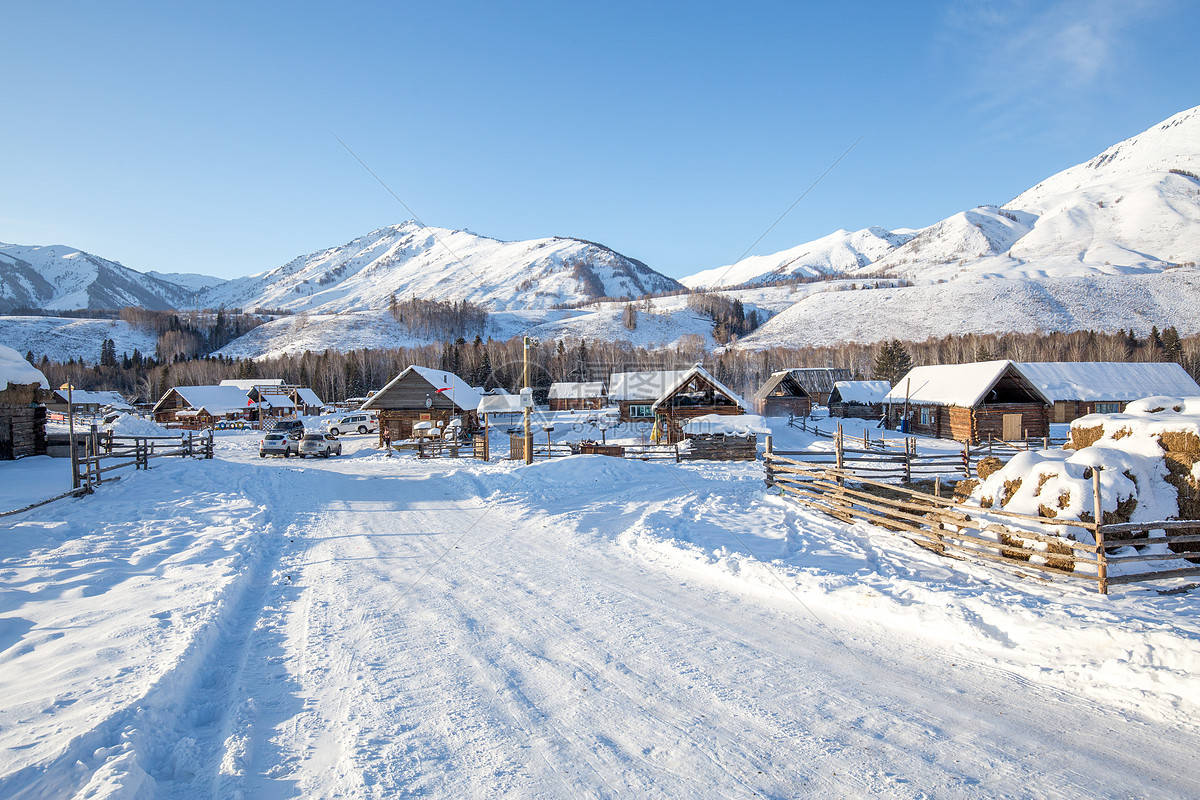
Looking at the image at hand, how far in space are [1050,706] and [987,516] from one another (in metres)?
6.24

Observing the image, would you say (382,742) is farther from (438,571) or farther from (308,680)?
(438,571)

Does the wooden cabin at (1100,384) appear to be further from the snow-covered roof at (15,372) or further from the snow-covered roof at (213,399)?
the snow-covered roof at (213,399)

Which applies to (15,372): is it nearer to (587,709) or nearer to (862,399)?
(587,709)

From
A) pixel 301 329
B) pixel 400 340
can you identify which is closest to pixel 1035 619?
pixel 400 340

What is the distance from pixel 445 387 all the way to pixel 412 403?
8.68ft

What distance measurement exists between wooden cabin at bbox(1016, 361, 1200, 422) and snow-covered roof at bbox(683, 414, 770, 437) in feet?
83.7

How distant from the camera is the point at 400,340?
174500 millimetres

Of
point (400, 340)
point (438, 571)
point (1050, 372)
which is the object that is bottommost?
point (438, 571)

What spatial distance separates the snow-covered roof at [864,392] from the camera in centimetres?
6184

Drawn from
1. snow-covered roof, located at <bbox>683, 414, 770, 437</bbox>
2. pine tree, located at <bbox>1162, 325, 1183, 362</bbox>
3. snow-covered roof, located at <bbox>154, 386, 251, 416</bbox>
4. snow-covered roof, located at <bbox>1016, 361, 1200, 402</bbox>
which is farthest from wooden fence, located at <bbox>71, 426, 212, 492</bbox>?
pine tree, located at <bbox>1162, 325, 1183, 362</bbox>

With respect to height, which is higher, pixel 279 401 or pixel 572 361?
pixel 572 361

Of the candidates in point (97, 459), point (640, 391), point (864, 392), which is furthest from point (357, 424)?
point (864, 392)

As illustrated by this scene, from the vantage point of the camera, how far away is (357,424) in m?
61.0

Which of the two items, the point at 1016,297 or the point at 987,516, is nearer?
the point at 987,516
